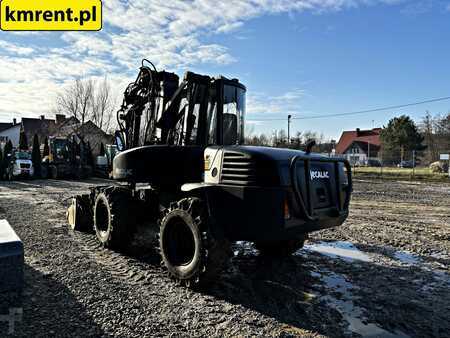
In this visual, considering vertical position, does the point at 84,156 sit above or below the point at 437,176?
above

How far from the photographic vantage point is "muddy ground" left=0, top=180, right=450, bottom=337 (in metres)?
3.50

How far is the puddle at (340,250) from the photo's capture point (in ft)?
19.6

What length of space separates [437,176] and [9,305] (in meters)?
27.7

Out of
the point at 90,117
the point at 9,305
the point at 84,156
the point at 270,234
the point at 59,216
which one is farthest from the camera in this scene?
the point at 90,117

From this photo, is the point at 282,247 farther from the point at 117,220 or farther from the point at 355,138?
the point at 355,138

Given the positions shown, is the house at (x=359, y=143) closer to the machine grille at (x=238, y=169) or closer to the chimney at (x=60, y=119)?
the chimney at (x=60, y=119)

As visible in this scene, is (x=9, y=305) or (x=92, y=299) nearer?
(x=9, y=305)

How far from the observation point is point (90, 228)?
7586mm

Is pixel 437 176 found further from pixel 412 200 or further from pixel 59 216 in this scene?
pixel 59 216

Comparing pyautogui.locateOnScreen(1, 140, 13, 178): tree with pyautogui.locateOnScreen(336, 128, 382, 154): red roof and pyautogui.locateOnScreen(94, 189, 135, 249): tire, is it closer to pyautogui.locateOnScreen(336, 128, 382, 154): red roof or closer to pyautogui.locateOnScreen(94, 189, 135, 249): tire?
pyautogui.locateOnScreen(94, 189, 135, 249): tire

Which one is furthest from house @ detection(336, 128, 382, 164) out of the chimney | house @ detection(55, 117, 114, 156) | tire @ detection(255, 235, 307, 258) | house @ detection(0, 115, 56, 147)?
tire @ detection(255, 235, 307, 258)

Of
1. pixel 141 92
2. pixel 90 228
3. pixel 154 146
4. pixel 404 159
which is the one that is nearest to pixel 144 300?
pixel 154 146

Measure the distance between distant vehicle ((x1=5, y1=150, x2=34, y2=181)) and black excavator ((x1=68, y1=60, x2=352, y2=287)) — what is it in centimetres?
1938

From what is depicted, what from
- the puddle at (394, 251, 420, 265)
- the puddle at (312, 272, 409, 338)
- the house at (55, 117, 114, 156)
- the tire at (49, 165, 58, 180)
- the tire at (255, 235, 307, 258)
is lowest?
the puddle at (312, 272, 409, 338)
